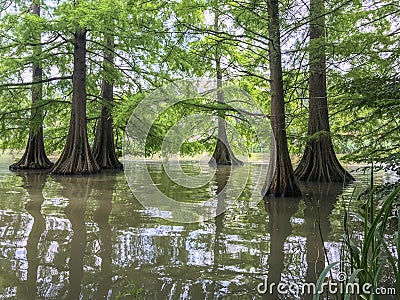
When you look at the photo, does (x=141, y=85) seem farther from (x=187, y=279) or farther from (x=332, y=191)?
(x=187, y=279)

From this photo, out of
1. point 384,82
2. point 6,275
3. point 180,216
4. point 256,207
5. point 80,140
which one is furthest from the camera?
point 80,140

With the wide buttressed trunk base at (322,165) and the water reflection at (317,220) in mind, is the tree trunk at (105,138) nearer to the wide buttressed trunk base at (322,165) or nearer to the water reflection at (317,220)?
the wide buttressed trunk base at (322,165)

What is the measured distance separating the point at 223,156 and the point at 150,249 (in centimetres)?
1316

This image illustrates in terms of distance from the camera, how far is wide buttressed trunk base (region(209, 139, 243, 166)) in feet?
52.7

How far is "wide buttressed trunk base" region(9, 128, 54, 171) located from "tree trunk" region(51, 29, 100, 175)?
212cm

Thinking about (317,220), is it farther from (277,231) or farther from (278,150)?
(278,150)

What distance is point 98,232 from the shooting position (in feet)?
12.1

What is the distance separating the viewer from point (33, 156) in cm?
1180

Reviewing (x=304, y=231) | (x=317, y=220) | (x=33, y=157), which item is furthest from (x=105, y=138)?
(x=317, y=220)

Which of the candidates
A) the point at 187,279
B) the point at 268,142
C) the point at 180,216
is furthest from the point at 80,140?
the point at 187,279

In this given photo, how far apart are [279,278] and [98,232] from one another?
1.99m

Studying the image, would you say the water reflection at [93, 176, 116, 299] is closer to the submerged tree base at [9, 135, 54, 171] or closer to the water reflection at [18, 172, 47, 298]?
the water reflection at [18, 172, 47, 298]

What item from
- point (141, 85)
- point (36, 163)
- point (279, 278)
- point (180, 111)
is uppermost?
point (141, 85)

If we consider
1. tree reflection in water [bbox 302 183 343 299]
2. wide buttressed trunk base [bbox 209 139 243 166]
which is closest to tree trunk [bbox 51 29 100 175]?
tree reflection in water [bbox 302 183 343 299]
